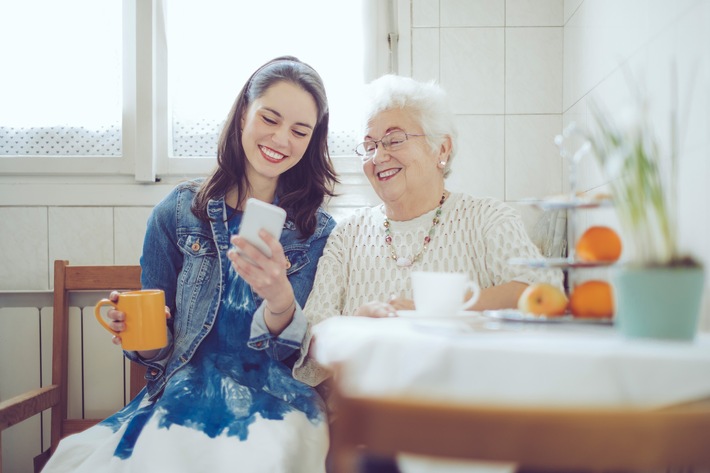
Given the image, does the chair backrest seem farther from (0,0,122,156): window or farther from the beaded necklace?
the beaded necklace

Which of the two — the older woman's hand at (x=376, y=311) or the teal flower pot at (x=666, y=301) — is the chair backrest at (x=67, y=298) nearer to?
the older woman's hand at (x=376, y=311)

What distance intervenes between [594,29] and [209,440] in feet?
4.87

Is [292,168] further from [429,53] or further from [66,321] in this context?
[66,321]

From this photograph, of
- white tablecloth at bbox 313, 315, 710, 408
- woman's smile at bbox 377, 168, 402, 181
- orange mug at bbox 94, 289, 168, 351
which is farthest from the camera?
woman's smile at bbox 377, 168, 402, 181

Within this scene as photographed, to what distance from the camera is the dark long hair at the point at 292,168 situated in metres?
1.61

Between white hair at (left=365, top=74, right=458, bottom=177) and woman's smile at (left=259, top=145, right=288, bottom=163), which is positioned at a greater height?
white hair at (left=365, top=74, right=458, bottom=177)

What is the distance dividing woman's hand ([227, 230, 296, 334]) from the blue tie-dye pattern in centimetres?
15

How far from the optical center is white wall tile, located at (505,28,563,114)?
2.08 meters

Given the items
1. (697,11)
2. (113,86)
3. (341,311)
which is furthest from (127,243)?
(697,11)

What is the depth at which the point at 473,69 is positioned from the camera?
6.84ft

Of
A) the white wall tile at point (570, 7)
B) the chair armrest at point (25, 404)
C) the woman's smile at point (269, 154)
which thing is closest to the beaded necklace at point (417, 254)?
the woman's smile at point (269, 154)

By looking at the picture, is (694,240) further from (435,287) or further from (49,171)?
(49,171)

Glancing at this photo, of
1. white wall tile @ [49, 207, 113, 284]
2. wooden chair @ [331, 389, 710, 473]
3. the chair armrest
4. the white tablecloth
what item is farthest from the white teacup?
white wall tile @ [49, 207, 113, 284]

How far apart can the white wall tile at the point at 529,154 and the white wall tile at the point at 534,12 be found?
1.05 ft
